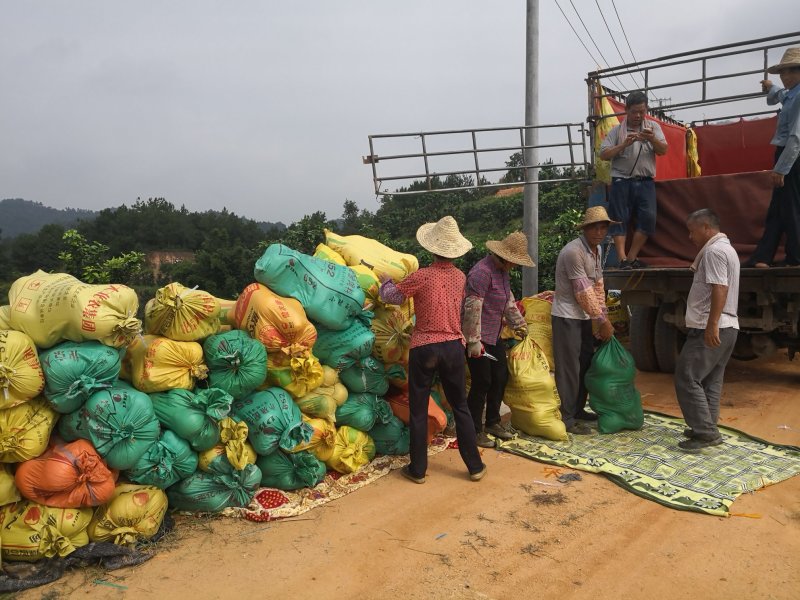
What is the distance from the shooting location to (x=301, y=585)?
2.87 meters

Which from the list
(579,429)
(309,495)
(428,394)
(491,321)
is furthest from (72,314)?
(579,429)

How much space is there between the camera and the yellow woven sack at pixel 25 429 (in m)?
2.84

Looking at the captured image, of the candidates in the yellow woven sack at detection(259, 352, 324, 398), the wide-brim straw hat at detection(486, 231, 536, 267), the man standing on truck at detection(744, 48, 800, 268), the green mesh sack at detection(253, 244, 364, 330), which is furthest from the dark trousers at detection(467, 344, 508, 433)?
the man standing on truck at detection(744, 48, 800, 268)

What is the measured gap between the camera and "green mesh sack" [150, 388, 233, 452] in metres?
3.29

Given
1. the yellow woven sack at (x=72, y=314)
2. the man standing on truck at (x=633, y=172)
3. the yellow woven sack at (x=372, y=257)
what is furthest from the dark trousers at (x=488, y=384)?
the yellow woven sack at (x=72, y=314)

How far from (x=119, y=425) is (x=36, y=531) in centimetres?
60

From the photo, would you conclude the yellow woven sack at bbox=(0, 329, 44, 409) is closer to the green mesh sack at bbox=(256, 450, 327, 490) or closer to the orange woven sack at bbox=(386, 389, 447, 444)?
the green mesh sack at bbox=(256, 450, 327, 490)

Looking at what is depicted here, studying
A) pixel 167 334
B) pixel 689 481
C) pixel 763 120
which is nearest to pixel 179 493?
pixel 167 334

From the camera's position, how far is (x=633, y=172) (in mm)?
5859

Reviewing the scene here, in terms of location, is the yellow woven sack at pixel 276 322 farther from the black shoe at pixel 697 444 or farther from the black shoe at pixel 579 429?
the black shoe at pixel 697 444

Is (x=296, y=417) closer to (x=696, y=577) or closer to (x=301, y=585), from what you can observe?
(x=301, y=585)

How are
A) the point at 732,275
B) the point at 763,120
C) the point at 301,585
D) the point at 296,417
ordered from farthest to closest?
the point at 763,120 < the point at 732,275 < the point at 296,417 < the point at 301,585

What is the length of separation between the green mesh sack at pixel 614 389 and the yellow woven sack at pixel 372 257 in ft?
5.50

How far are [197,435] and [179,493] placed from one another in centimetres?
35
